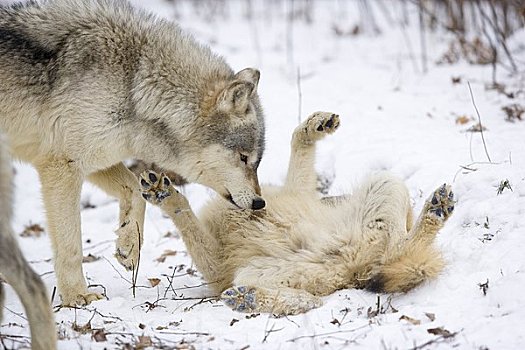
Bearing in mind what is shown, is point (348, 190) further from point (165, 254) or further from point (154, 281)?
point (154, 281)

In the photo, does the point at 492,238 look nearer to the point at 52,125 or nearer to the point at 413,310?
the point at 413,310

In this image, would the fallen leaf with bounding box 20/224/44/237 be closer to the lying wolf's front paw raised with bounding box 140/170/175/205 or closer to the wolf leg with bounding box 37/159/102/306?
the wolf leg with bounding box 37/159/102/306

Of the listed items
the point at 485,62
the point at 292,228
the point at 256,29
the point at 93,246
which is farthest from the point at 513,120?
the point at 256,29

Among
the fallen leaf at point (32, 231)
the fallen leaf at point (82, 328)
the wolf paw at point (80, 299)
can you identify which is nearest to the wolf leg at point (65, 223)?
the wolf paw at point (80, 299)

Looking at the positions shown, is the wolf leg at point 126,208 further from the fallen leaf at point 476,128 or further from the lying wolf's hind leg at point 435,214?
the fallen leaf at point 476,128

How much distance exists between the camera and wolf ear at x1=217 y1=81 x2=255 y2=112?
5031 mm

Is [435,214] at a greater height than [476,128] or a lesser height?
lesser

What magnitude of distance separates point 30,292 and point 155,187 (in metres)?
1.71

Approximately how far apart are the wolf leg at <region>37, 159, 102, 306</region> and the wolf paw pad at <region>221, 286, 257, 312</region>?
107 centimetres

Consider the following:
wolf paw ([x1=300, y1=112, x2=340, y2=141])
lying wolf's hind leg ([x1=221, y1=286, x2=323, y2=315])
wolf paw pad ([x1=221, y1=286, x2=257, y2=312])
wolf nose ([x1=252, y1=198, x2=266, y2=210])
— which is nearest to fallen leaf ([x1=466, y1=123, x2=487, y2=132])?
wolf paw ([x1=300, y1=112, x2=340, y2=141])

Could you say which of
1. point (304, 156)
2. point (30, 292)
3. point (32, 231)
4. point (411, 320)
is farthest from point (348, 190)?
point (30, 292)

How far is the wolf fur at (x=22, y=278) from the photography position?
10.9 ft

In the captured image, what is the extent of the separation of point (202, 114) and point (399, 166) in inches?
85.7

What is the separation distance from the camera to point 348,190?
6238 millimetres
